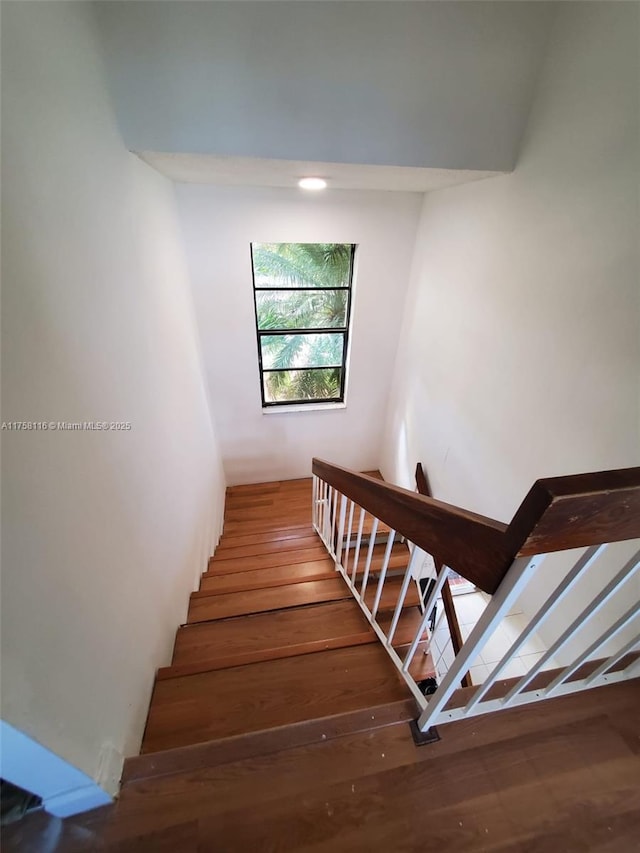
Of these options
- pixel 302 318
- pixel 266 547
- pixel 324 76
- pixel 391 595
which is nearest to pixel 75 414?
pixel 324 76

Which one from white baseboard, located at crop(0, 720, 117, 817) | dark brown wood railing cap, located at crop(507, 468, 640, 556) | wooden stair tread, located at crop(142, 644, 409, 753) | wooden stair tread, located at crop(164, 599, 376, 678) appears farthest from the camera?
wooden stair tread, located at crop(164, 599, 376, 678)

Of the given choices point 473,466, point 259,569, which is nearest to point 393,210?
point 473,466

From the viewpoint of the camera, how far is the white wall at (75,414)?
62 centimetres

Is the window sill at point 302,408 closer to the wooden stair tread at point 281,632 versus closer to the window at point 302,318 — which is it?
the window at point 302,318

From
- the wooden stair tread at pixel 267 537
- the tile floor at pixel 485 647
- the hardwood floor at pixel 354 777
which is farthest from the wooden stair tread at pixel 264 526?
the hardwood floor at pixel 354 777

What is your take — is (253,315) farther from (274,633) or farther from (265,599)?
(274,633)

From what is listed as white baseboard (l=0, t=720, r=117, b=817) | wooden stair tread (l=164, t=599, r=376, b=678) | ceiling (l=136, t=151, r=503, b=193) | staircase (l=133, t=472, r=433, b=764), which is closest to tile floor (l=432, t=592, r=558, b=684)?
staircase (l=133, t=472, r=433, b=764)

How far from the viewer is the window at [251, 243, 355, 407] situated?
9.06 feet

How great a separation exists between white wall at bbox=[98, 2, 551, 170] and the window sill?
2.35 metres

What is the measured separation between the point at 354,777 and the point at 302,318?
2.95 metres

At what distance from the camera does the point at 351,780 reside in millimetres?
810

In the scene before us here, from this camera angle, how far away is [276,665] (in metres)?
1.23

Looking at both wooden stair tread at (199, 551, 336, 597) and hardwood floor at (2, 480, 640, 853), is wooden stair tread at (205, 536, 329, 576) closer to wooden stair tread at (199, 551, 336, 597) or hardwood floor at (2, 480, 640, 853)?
wooden stair tread at (199, 551, 336, 597)

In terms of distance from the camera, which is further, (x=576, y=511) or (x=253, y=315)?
(x=253, y=315)
